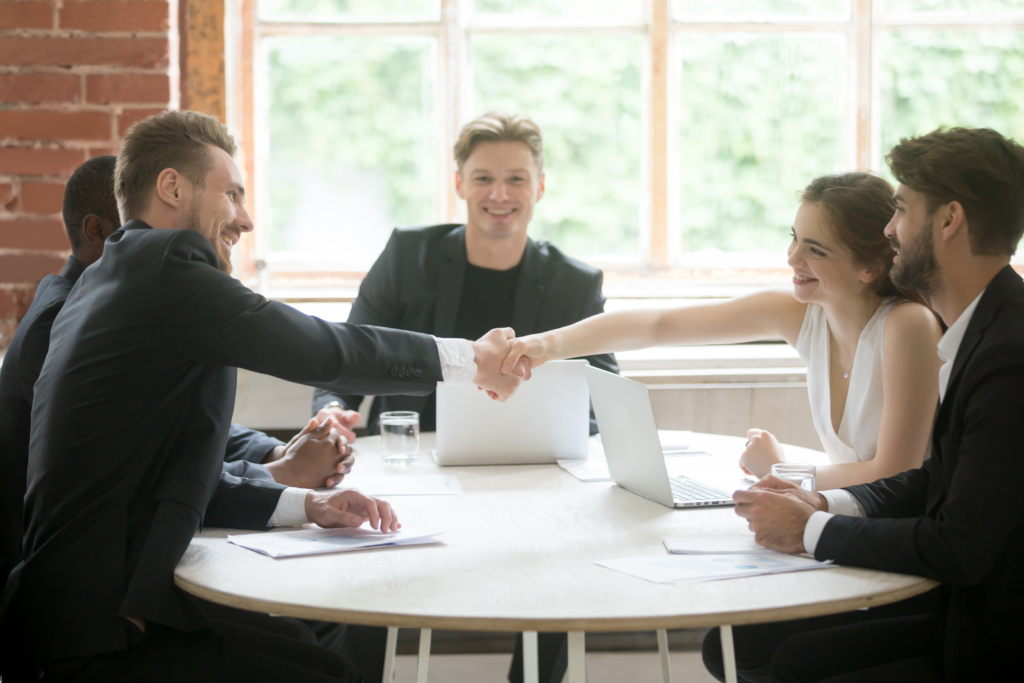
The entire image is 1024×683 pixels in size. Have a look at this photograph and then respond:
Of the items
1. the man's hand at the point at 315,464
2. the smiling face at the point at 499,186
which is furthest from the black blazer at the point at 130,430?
the smiling face at the point at 499,186

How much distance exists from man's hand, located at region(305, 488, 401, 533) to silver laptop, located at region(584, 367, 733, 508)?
1.53 feet

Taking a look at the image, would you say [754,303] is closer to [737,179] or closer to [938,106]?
[737,179]

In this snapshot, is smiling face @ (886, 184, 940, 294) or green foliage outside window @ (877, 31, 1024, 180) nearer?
smiling face @ (886, 184, 940, 294)

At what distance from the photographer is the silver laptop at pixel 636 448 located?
1.55 m

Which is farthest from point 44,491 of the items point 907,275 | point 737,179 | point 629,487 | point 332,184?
point 737,179

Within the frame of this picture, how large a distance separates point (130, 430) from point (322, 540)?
34 cm

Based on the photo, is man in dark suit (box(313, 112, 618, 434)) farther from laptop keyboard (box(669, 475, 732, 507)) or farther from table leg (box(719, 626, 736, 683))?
table leg (box(719, 626, 736, 683))

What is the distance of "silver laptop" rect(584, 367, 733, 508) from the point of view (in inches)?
60.9

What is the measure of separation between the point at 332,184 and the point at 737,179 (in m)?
1.57

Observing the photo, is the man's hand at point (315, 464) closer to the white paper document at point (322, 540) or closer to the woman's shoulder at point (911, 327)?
the white paper document at point (322, 540)

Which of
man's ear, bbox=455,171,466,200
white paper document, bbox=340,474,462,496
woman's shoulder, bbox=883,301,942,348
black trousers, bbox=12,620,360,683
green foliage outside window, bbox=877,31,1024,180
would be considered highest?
green foliage outside window, bbox=877,31,1024,180

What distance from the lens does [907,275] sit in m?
1.46

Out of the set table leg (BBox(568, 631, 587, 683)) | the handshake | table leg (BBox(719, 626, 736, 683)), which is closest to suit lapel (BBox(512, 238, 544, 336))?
the handshake

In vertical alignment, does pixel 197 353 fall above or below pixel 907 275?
below
